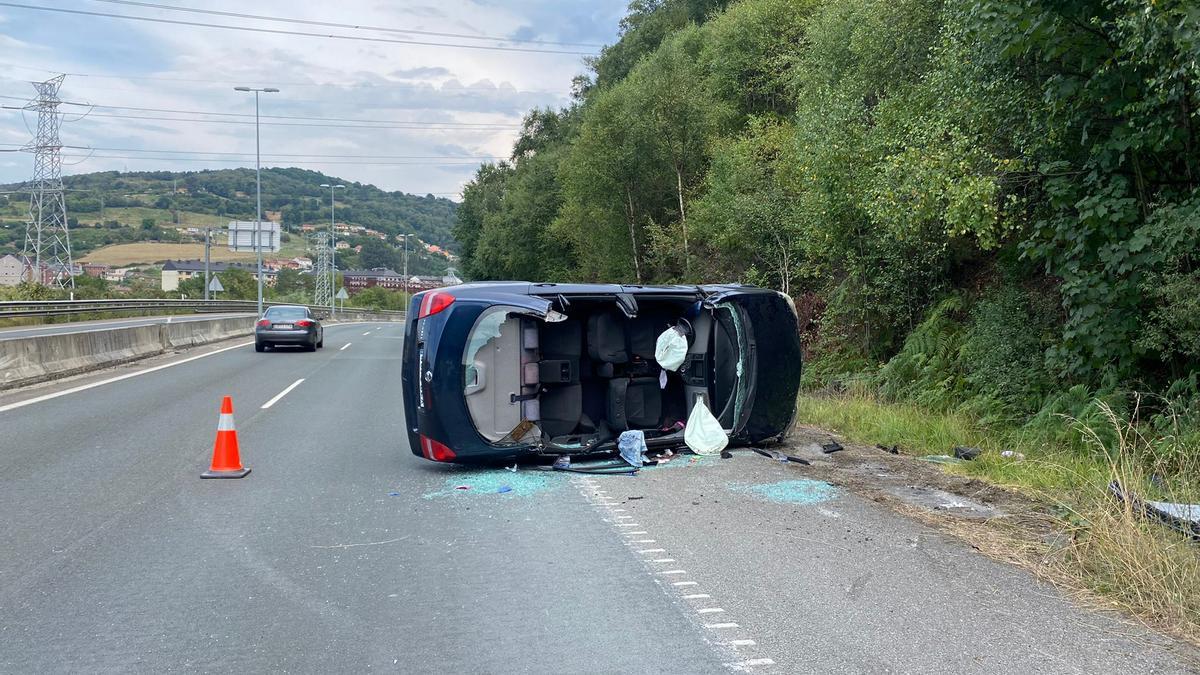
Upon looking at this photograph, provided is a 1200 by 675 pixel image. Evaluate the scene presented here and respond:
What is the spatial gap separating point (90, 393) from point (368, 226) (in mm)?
117502

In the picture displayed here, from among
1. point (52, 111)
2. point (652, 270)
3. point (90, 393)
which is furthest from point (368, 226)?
point (90, 393)

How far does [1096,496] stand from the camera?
253 inches

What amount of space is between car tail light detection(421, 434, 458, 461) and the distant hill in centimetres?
9088

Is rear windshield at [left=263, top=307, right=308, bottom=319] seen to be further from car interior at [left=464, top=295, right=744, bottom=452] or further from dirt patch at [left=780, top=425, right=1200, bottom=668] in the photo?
dirt patch at [left=780, top=425, right=1200, bottom=668]

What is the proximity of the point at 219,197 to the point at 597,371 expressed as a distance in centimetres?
10892

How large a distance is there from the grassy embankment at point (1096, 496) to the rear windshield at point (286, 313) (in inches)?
799

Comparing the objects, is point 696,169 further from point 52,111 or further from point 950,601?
point 52,111

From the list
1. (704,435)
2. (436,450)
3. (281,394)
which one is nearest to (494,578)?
(436,450)

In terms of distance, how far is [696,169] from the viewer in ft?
106

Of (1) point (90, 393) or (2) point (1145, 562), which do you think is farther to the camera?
(1) point (90, 393)

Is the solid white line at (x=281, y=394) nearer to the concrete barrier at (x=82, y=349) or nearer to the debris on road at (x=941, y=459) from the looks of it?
the concrete barrier at (x=82, y=349)

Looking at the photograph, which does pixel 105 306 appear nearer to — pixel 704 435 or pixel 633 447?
pixel 633 447

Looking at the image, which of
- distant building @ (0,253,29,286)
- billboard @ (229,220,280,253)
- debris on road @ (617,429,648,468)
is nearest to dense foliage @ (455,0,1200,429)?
debris on road @ (617,429,648,468)

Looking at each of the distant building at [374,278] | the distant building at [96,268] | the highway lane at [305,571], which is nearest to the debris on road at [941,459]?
the highway lane at [305,571]
